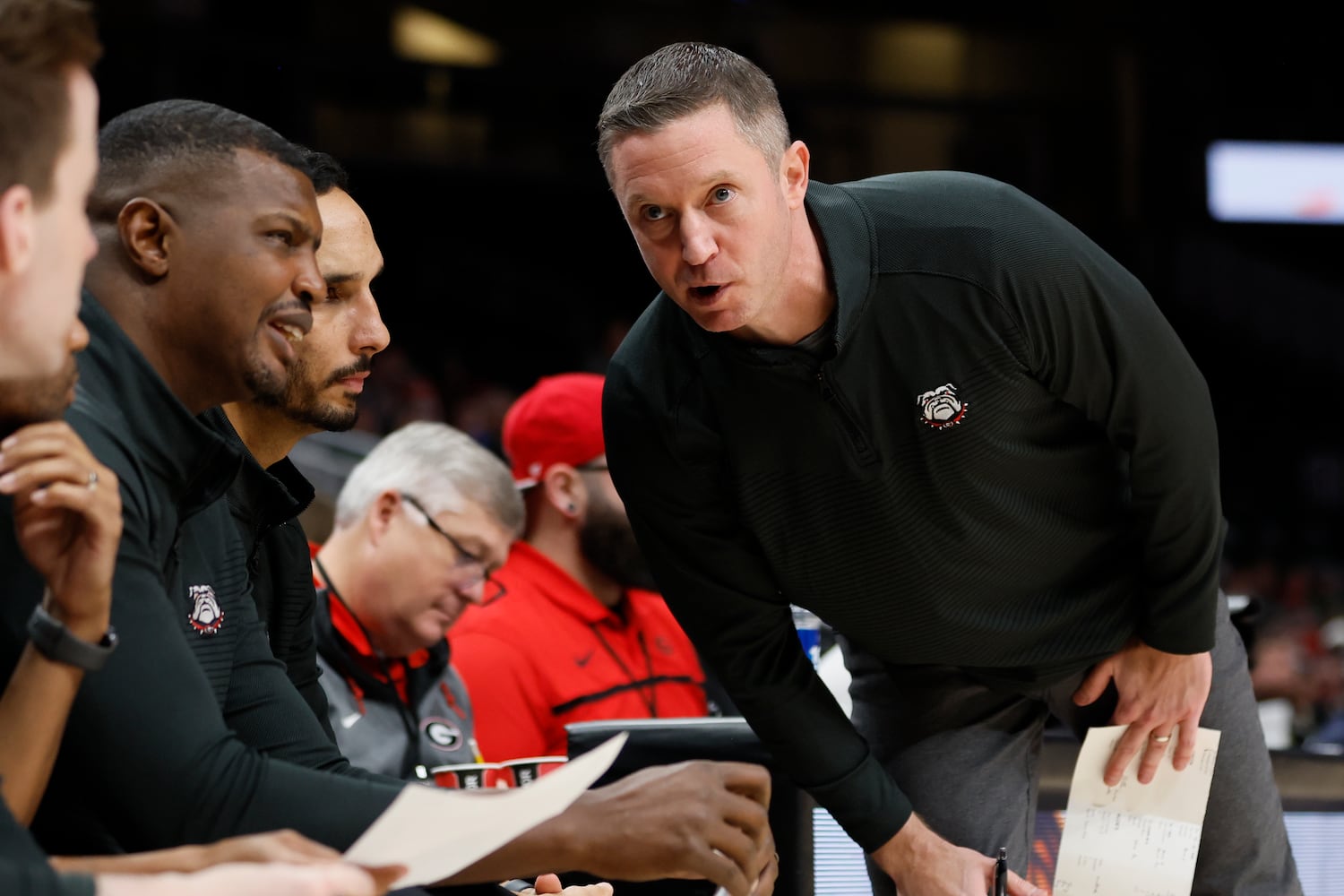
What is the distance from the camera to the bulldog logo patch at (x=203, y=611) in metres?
1.70

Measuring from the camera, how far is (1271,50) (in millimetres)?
13547

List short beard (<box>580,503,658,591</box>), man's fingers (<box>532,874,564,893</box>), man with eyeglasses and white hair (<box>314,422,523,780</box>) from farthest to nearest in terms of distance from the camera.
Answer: short beard (<box>580,503,658,591</box>)
man with eyeglasses and white hair (<box>314,422,523,780</box>)
man's fingers (<box>532,874,564,893</box>)

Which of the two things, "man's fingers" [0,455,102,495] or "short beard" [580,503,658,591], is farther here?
"short beard" [580,503,658,591]

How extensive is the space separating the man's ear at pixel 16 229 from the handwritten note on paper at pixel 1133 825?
1.91 meters

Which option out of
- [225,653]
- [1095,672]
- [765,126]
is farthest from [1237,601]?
[225,653]

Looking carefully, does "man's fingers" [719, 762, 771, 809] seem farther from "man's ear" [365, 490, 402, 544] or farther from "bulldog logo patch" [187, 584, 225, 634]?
"man's ear" [365, 490, 402, 544]

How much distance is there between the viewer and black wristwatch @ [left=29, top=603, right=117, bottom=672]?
1.35 meters

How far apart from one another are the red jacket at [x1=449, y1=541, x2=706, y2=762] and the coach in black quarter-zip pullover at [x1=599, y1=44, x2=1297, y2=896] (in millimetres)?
1151

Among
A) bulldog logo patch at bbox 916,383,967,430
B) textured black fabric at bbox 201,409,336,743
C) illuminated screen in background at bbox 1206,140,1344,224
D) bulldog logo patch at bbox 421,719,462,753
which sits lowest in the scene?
illuminated screen in background at bbox 1206,140,1344,224

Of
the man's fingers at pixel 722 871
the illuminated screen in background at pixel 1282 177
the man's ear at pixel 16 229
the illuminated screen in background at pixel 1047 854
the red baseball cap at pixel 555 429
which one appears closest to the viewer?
the man's ear at pixel 16 229

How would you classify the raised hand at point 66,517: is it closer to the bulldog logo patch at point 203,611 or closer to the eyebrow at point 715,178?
the bulldog logo patch at point 203,611

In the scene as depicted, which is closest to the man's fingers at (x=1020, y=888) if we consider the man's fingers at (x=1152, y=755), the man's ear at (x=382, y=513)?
the man's fingers at (x=1152, y=755)

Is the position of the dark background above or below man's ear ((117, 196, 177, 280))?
below

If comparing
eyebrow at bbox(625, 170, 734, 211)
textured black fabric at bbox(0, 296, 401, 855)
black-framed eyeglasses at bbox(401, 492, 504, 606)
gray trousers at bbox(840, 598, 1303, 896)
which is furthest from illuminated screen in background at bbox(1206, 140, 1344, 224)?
textured black fabric at bbox(0, 296, 401, 855)
